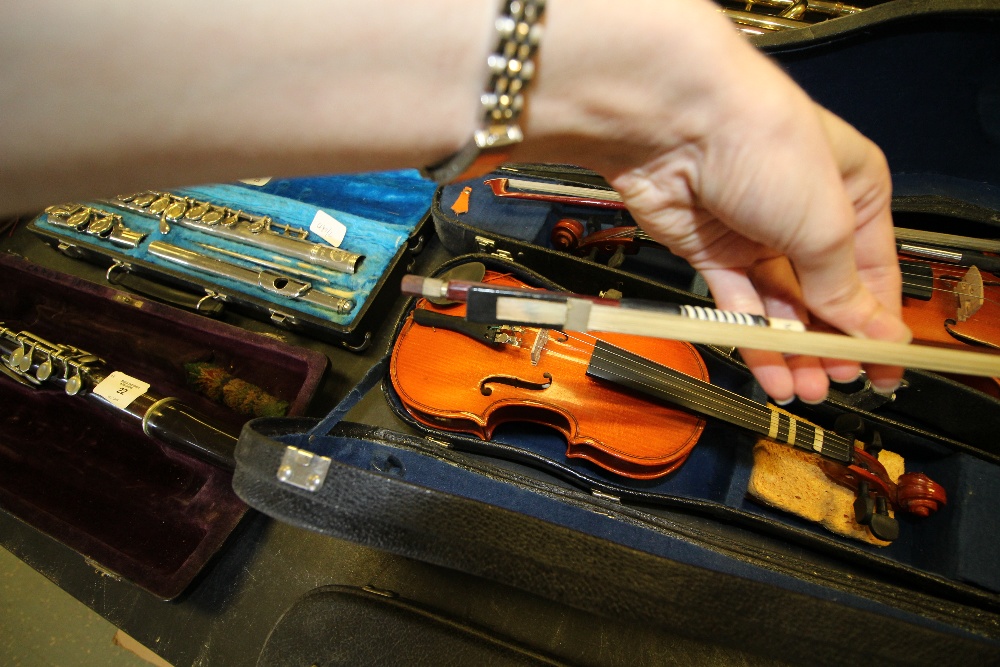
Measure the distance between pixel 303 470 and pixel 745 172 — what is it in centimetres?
94

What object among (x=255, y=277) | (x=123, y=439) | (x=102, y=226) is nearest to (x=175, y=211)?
(x=102, y=226)

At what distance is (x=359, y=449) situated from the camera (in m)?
1.30

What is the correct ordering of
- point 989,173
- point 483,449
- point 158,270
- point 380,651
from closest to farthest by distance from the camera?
point 380,651 < point 483,449 < point 989,173 < point 158,270

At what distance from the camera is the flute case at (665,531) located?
0.83m

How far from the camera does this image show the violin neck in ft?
4.13

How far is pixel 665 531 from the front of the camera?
3.83ft

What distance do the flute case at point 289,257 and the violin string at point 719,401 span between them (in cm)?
97

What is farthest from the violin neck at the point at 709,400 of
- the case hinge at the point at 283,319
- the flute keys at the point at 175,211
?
the flute keys at the point at 175,211

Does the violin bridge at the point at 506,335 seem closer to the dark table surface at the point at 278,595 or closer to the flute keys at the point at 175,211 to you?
the dark table surface at the point at 278,595

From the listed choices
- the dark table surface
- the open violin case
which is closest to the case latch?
the open violin case

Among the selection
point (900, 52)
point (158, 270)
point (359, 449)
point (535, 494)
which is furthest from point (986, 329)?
point (158, 270)

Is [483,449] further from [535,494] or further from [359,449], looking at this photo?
[359,449]

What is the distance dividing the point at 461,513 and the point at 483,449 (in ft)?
1.85

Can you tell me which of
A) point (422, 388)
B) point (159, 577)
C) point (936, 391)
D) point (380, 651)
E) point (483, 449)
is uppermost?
point (936, 391)
